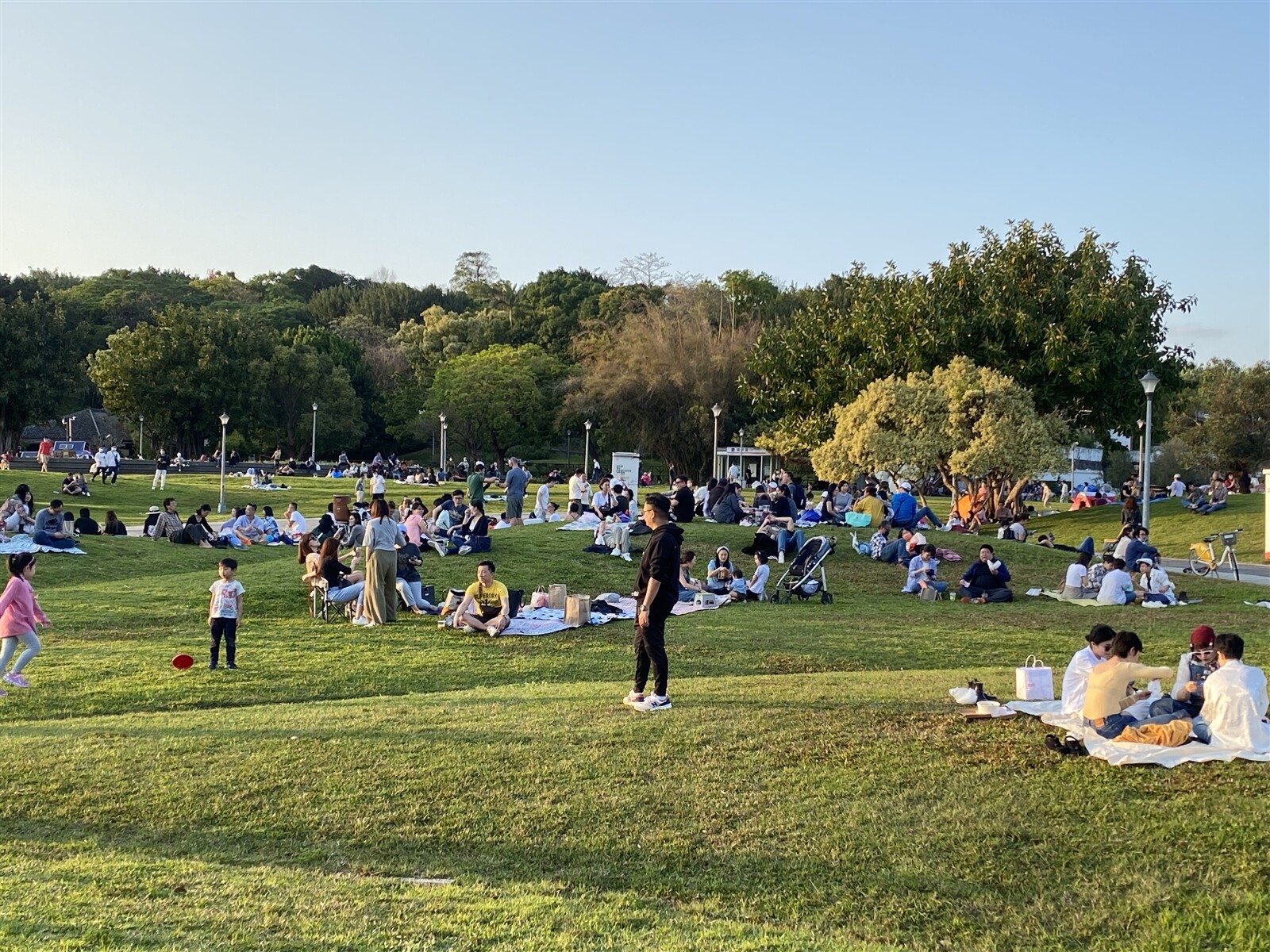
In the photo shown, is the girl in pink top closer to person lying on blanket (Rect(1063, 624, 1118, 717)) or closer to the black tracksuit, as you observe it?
the black tracksuit

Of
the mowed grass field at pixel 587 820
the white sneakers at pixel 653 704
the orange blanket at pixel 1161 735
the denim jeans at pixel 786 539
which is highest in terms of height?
the denim jeans at pixel 786 539

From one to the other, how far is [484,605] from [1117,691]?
8715 mm

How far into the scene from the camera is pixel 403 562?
16766 millimetres

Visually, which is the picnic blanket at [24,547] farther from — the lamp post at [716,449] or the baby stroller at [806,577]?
the lamp post at [716,449]

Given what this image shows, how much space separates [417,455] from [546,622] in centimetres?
6784

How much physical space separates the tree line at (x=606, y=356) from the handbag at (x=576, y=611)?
72.0 feet

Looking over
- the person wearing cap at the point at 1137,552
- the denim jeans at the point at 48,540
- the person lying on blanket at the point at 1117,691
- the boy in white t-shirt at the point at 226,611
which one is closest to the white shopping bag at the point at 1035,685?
the person lying on blanket at the point at 1117,691

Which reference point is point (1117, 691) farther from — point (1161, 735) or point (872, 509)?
point (872, 509)

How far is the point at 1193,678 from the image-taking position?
339 inches

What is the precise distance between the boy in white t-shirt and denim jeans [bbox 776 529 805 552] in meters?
11.6

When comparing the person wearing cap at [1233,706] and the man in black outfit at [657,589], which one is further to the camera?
the man in black outfit at [657,589]

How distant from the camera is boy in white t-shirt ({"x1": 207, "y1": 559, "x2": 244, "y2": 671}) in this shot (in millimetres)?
12188

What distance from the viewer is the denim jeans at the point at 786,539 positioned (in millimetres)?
Answer: 21703

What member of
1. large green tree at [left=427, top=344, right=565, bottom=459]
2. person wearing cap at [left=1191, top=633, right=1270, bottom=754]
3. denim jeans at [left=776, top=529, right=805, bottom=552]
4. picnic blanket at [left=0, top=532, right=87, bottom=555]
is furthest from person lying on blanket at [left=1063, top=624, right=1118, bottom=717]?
large green tree at [left=427, top=344, right=565, bottom=459]
